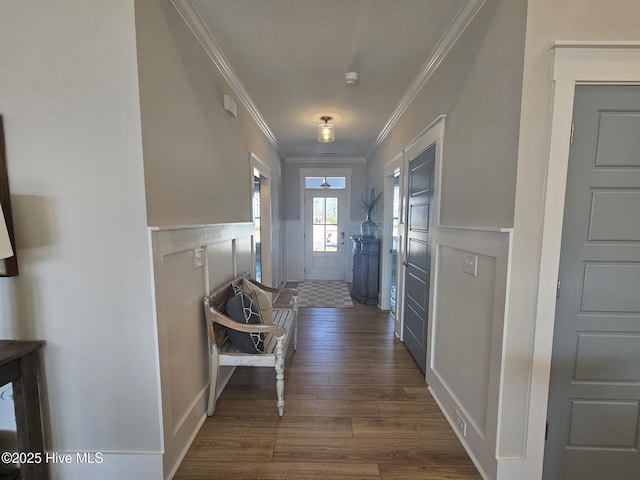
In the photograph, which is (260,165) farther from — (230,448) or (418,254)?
Answer: (230,448)

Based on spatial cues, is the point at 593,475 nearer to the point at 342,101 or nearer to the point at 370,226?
the point at 342,101

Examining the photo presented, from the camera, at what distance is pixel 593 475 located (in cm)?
139

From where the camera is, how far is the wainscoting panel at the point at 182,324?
1378 millimetres

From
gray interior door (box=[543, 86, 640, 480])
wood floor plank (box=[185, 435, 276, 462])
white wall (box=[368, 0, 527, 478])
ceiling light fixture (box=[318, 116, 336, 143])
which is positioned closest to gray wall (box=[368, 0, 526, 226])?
white wall (box=[368, 0, 527, 478])

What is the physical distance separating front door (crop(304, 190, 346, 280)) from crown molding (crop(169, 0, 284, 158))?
9.22 feet

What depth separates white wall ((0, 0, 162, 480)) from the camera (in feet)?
4.00

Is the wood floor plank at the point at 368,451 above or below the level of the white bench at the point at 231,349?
below

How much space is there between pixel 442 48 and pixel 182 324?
2.46 meters

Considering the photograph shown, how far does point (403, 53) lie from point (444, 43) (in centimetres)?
28

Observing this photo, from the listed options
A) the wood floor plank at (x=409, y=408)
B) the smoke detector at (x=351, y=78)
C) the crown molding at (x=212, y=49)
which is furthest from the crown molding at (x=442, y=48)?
the wood floor plank at (x=409, y=408)

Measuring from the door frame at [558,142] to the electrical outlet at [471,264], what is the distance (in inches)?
13.0

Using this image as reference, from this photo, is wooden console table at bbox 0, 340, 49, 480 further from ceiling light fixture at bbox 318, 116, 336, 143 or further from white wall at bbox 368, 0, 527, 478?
ceiling light fixture at bbox 318, 116, 336, 143

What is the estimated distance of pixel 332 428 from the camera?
1778 mm

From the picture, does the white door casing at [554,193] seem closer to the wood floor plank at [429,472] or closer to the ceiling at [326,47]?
the wood floor plank at [429,472]
